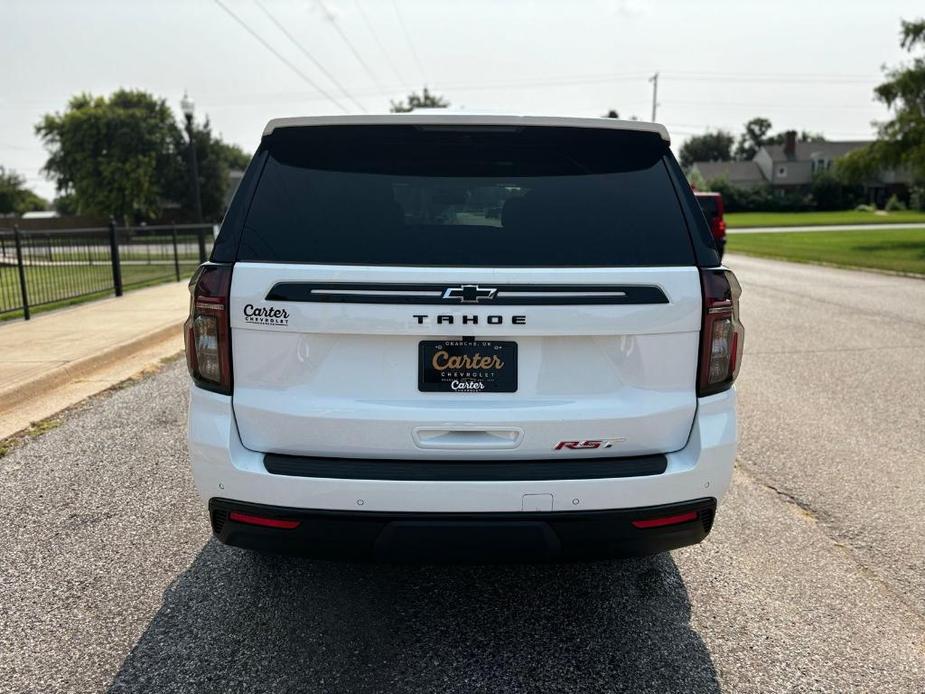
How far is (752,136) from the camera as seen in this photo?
143000mm

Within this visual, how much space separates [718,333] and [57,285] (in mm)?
12271

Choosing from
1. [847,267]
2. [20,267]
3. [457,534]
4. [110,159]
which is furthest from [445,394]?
[110,159]

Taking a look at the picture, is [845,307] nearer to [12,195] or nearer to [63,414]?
[63,414]

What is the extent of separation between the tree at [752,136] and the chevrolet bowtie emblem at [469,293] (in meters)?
152

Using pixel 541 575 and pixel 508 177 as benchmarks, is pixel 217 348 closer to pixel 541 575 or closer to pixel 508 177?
pixel 508 177

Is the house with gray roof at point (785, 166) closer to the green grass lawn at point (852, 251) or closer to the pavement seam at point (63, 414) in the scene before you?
the green grass lawn at point (852, 251)

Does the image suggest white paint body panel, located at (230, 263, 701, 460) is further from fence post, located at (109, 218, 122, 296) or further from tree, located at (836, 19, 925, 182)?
tree, located at (836, 19, 925, 182)

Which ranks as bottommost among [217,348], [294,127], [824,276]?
[824,276]

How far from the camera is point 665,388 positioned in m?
2.72

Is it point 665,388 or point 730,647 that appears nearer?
point 665,388

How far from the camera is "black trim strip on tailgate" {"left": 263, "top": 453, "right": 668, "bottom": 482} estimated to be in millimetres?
2625

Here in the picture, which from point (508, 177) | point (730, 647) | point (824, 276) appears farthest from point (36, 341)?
point (824, 276)

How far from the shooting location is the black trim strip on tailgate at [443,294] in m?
2.57

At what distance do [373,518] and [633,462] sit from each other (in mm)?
953
